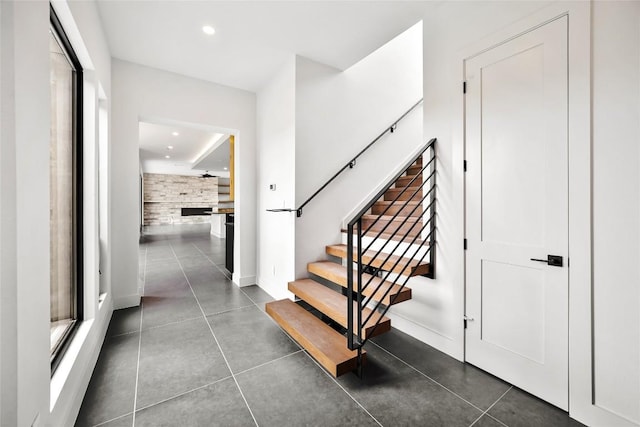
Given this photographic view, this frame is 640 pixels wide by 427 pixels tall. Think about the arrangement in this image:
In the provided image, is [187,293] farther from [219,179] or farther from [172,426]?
[219,179]

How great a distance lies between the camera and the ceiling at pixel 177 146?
6.86 metres

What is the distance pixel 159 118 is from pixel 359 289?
3243mm

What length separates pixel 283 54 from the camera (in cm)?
312

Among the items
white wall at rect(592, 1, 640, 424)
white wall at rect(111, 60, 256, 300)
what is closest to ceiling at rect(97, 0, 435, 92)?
white wall at rect(111, 60, 256, 300)

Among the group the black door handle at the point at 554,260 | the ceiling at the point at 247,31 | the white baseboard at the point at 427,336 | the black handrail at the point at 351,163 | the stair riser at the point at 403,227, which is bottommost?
the white baseboard at the point at 427,336

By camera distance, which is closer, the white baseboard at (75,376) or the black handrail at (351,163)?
the white baseboard at (75,376)

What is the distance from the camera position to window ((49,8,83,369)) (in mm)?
1637

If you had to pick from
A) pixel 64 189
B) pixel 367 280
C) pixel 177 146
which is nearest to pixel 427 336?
pixel 367 280

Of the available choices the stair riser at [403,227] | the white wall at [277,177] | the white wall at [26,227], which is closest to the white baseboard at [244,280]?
the white wall at [277,177]

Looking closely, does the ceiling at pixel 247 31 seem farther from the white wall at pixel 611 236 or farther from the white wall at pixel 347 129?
the white wall at pixel 611 236

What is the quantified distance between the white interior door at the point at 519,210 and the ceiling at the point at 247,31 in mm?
1078

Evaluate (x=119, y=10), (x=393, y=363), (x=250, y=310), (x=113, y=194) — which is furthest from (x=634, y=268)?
(x=113, y=194)

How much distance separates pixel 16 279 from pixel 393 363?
216cm

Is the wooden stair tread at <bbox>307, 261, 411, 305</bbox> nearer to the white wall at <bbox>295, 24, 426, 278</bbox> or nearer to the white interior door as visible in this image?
the white wall at <bbox>295, 24, 426, 278</bbox>
